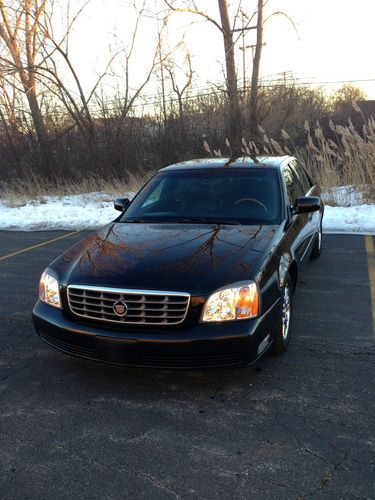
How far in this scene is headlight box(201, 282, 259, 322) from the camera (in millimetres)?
2871

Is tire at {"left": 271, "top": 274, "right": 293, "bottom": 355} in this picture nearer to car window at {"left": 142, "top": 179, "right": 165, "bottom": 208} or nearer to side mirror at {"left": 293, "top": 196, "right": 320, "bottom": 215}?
side mirror at {"left": 293, "top": 196, "right": 320, "bottom": 215}

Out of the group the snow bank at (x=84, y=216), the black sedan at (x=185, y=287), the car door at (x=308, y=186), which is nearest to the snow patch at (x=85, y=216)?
the snow bank at (x=84, y=216)

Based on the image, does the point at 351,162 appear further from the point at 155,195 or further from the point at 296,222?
the point at 155,195

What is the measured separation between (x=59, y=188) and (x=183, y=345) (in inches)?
594

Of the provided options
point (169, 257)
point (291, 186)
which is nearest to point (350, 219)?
point (291, 186)

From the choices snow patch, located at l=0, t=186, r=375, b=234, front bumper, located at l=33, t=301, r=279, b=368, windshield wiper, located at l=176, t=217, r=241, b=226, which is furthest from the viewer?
snow patch, located at l=0, t=186, r=375, b=234

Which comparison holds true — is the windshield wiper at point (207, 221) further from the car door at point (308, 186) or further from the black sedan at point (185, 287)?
the car door at point (308, 186)

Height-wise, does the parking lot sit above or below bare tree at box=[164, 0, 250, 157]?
below

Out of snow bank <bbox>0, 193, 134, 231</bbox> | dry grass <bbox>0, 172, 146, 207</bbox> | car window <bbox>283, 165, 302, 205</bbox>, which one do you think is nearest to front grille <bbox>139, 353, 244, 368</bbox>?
car window <bbox>283, 165, 302, 205</bbox>

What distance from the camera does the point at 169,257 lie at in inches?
129

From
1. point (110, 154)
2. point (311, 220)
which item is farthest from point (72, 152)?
point (311, 220)

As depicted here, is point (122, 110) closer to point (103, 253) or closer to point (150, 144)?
point (150, 144)

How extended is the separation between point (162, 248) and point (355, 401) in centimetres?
174

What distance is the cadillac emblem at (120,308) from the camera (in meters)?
2.91
